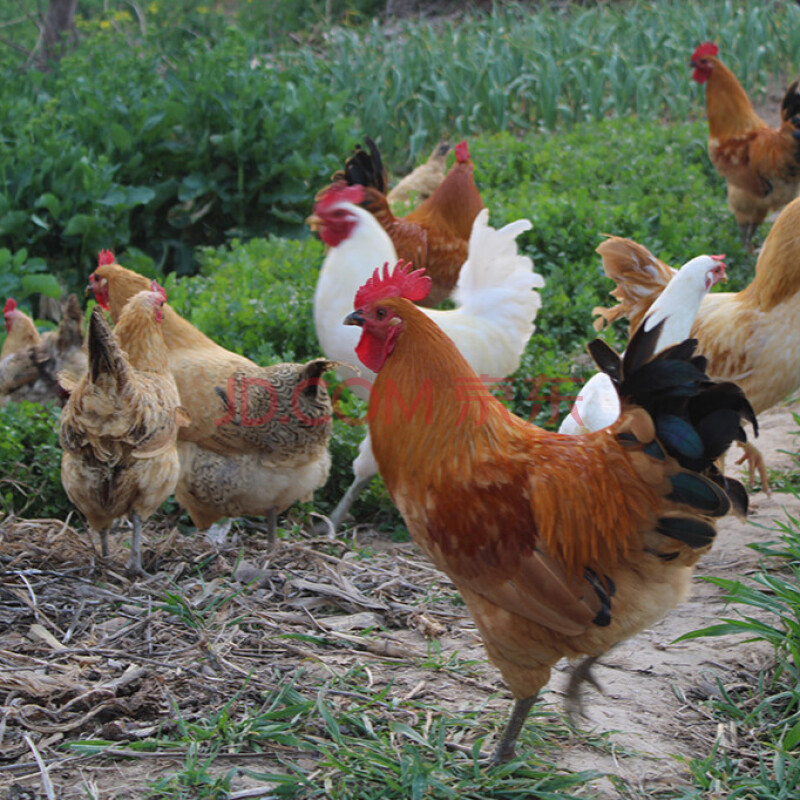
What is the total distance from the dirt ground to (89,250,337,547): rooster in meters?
0.28

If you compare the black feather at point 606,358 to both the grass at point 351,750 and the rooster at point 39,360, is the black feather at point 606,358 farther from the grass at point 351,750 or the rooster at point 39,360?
the rooster at point 39,360

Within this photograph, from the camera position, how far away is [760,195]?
8125mm

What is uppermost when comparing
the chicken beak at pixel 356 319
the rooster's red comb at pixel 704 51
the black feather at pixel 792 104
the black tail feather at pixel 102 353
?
the rooster's red comb at pixel 704 51

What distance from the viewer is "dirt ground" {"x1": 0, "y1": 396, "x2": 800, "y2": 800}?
2979 millimetres

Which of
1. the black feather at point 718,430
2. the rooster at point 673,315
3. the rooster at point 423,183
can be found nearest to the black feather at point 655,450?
the black feather at point 718,430

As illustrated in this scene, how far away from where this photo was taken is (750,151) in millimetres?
8328

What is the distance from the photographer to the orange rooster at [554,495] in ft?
9.04

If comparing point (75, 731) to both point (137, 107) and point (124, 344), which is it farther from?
point (137, 107)

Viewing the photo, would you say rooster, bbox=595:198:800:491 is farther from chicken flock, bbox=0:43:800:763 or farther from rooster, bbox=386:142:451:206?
rooster, bbox=386:142:451:206

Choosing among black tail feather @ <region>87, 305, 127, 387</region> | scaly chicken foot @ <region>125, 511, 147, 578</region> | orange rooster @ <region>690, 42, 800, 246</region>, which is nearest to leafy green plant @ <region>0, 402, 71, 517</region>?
scaly chicken foot @ <region>125, 511, 147, 578</region>

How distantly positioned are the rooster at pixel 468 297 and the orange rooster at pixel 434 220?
130cm

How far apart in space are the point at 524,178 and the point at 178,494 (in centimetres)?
601

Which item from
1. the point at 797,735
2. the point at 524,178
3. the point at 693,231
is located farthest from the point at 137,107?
the point at 797,735

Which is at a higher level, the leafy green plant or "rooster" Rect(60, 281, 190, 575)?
"rooster" Rect(60, 281, 190, 575)
